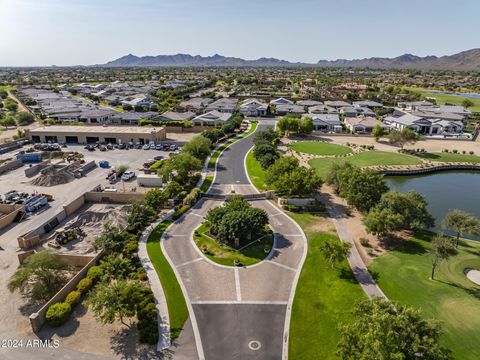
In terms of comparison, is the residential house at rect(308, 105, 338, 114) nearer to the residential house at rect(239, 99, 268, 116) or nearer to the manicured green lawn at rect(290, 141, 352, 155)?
the residential house at rect(239, 99, 268, 116)

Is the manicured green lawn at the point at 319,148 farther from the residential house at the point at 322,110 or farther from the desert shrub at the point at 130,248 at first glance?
the desert shrub at the point at 130,248

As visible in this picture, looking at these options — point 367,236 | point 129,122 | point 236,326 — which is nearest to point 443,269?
point 367,236

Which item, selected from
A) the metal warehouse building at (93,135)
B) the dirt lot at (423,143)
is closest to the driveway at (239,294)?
the metal warehouse building at (93,135)

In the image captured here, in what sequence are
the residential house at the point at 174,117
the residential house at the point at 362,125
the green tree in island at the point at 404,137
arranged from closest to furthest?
the green tree in island at the point at 404,137
the residential house at the point at 362,125
the residential house at the point at 174,117

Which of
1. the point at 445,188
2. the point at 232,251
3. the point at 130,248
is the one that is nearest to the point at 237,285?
the point at 232,251

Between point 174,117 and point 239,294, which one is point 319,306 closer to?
point 239,294

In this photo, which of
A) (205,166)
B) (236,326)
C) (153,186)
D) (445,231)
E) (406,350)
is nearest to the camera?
(406,350)

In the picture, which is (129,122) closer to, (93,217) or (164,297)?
(93,217)

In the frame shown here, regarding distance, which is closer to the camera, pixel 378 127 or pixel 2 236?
pixel 2 236
